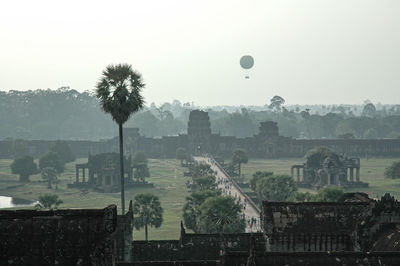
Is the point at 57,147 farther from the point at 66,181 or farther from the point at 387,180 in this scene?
the point at 387,180

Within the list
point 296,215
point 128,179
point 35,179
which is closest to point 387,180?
point 128,179

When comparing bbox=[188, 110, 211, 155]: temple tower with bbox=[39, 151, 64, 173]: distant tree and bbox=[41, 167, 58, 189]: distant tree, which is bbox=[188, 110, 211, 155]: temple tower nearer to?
bbox=[39, 151, 64, 173]: distant tree

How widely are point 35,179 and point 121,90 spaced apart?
7132cm

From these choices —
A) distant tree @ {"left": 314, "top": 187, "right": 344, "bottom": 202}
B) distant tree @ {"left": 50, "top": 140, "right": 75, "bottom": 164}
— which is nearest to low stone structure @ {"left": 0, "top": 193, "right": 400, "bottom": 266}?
distant tree @ {"left": 314, "top": 187, "right": 344, "bottom": 202}

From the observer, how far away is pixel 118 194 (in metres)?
89.6

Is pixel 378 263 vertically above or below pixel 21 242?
below

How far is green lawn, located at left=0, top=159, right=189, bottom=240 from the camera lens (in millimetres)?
62281

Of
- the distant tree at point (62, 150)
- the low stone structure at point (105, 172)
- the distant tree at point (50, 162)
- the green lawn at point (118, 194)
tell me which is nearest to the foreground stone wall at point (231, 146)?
the distant tree at point (62, 150)

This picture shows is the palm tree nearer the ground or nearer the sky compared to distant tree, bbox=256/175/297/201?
nearer the sky

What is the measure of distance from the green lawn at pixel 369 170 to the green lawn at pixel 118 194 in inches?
734

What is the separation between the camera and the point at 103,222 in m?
15.5

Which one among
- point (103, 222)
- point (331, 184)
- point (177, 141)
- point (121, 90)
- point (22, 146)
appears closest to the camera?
point (103, 222)

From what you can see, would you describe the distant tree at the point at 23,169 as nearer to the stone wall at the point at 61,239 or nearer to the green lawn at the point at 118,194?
the green lawn at the point at 118,194

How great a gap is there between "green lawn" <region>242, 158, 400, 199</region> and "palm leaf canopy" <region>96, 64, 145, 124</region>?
5379 centimetres
